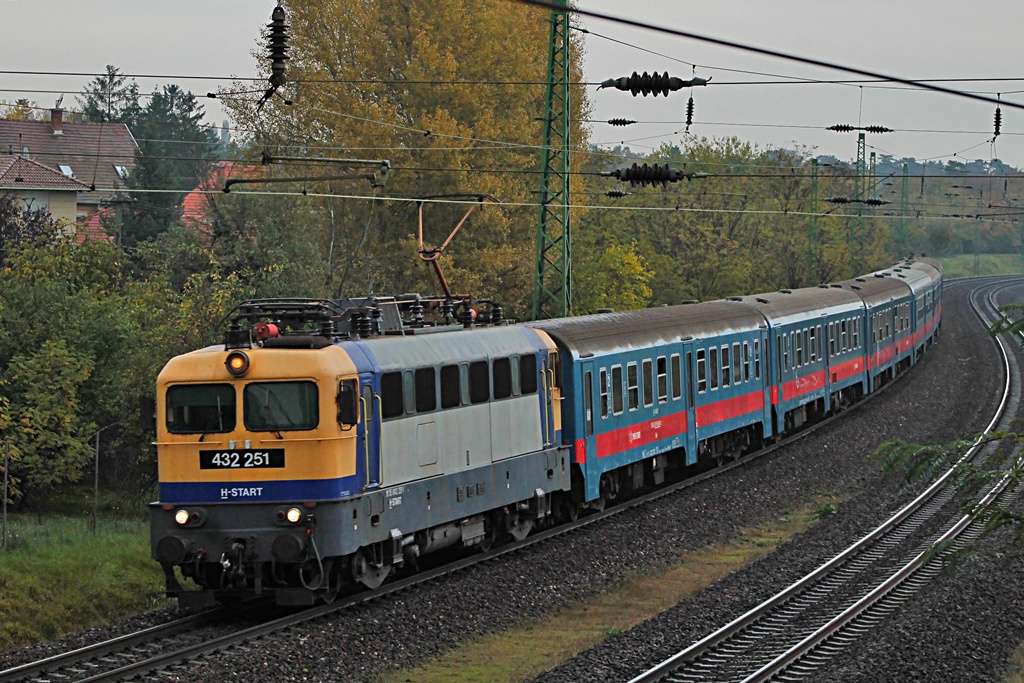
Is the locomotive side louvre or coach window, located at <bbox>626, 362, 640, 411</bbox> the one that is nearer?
coach window, located at <bbox>626, 362, 640, 411</bbox>

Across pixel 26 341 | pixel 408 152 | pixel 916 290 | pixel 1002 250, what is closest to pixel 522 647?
pixel 26 341

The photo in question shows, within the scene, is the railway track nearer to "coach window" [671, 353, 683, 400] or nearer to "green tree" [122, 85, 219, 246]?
"coach window" [671, 353, 683, 400]

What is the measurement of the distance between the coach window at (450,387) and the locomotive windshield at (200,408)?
122 inches

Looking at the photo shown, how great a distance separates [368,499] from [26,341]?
1226 cm

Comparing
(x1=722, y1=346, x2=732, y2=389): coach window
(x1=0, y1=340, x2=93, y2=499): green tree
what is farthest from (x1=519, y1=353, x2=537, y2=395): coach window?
(x1=722, y1=346, x2=732, y2=389): coach window

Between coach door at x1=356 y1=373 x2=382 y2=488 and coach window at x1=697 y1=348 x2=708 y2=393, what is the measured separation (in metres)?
11.5

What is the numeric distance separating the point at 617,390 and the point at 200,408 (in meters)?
9.25

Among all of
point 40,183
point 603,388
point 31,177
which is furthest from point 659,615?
point 31,177

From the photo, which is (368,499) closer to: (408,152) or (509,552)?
(509,552)

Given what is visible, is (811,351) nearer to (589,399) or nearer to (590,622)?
(589,399)

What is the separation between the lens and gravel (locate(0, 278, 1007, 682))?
42.6 ft

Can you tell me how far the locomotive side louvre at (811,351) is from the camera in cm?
3036

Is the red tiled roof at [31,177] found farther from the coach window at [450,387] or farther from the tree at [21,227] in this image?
the coach window at [450,387]

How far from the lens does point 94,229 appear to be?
54.6 meters
